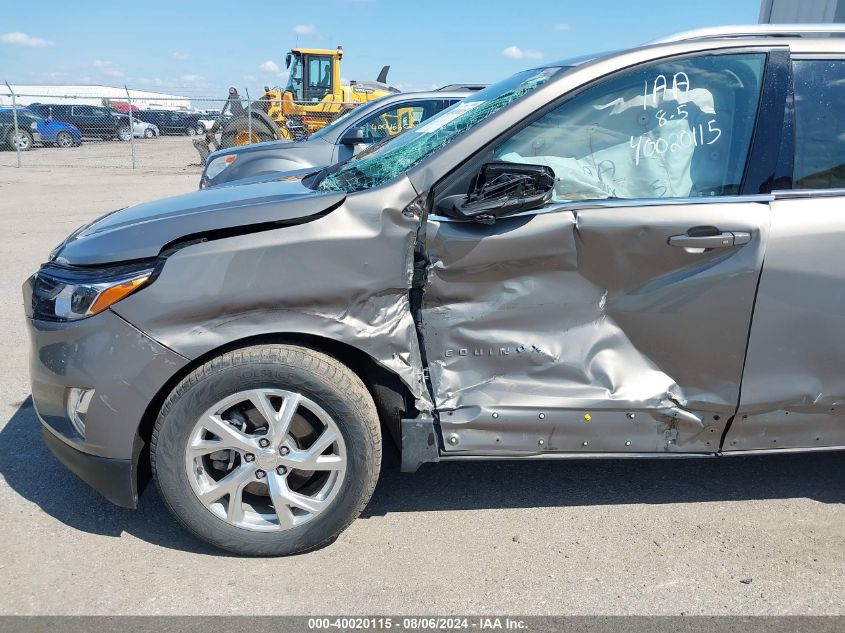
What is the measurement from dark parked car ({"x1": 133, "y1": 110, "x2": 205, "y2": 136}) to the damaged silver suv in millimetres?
42865

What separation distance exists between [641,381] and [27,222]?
1071cm

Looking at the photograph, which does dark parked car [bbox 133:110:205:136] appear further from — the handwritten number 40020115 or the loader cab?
the handwritten number 40020115

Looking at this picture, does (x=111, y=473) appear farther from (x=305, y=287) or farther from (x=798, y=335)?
(x=798, y=335)

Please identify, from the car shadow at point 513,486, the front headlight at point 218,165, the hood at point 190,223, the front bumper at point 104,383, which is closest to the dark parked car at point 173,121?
the front headlight at point 218,165

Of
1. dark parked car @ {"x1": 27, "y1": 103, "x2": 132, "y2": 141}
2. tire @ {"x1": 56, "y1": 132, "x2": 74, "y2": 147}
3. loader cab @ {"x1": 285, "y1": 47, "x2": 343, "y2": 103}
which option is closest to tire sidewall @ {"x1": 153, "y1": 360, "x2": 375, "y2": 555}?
loader cab @ {"x1": 285, "y1": 47, "x2": 343, "y2": 103}

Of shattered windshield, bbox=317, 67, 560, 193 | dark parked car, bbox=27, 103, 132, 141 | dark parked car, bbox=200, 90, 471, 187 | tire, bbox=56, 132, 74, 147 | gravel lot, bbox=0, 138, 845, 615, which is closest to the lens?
gravel lot, bbox=0, 138, 845, 615

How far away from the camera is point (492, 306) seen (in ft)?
9.80

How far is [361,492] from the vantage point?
3.02 metres

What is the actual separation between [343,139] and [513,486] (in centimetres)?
562

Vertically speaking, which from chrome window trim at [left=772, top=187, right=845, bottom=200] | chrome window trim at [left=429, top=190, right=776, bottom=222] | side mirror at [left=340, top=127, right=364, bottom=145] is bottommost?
side mirror at [left=340, top=127, right=364, bottom=145]

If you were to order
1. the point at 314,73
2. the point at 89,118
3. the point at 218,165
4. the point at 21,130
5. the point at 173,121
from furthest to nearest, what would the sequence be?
the point at 173,121, the point at 89,118, the point at 21,130, the point at 314,73, the point at 218,165

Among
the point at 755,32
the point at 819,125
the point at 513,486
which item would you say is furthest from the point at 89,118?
the point at 819,125

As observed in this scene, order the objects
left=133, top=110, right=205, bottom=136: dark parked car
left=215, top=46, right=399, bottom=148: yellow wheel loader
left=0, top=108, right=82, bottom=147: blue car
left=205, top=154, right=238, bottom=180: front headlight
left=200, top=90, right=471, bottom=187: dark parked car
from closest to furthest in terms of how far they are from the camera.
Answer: left=200, top=90, right=471, bottom=187: dark parked car, left=205, top=154, right=238, bottom=180: front headlight, left=215, top=46, right=399, bottom=148: yellow wheel loader, left=0, top=108, right=82, bottom=147: blue car, left=133, top=110, right=205, bottom=136: dark parked car

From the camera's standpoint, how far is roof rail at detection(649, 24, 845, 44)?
3254mm
